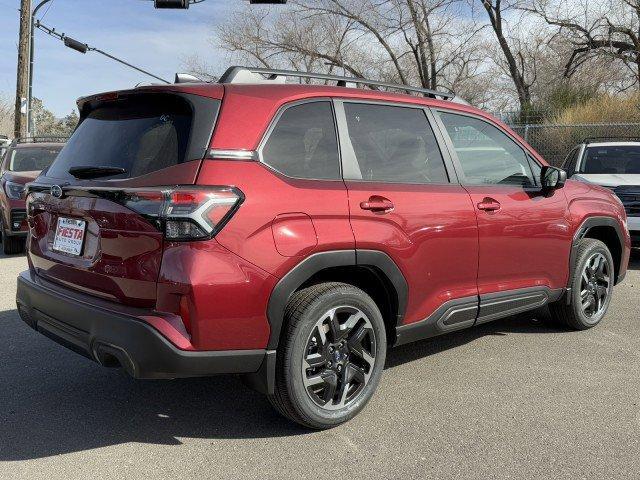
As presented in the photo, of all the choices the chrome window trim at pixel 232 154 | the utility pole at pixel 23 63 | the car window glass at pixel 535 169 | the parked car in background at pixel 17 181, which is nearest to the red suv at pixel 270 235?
the chrome window trim at pixel 232 154

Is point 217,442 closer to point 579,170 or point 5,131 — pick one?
point 579,170

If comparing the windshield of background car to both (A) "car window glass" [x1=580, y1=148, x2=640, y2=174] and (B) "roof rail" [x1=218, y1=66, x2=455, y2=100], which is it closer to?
(A) "car window glass" [x1=580, y1=148, x2=640, y2=174]

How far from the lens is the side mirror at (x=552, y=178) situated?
14.8 ft

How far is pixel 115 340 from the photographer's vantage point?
9.31ft

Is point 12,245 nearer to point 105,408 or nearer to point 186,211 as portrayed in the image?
point 105,408

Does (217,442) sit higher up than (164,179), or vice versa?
(164,179)

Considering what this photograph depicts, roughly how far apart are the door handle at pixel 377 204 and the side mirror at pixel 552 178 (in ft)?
5.35

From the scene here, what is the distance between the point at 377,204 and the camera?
339cm

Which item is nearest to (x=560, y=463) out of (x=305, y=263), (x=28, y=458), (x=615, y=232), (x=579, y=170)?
(x=305, y=263)

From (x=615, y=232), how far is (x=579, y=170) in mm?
4266

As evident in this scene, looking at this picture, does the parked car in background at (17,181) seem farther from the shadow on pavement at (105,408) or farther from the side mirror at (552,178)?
the side mirror at (552,178)

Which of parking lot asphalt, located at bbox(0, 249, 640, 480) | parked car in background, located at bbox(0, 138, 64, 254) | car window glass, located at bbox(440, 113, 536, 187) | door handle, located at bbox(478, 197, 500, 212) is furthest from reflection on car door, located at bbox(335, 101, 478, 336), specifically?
parked car in background, located at bbox(0, 138, 64, 254)

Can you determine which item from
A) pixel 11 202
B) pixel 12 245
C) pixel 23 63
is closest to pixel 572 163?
pixel 11 202

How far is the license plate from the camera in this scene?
3180 millimetres
